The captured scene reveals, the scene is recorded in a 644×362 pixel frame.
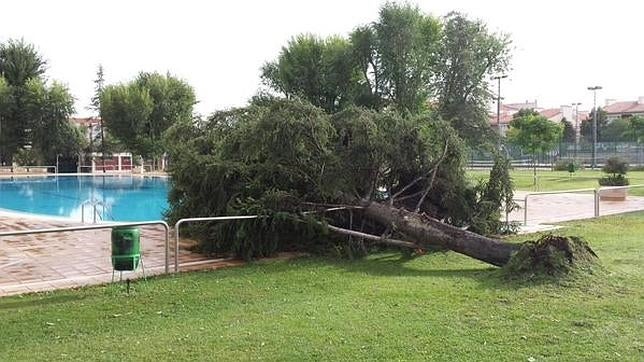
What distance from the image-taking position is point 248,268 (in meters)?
8.42

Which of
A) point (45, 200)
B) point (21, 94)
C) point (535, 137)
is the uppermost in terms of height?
point (21, 94)

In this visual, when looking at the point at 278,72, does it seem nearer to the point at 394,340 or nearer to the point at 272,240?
the point at 272,240

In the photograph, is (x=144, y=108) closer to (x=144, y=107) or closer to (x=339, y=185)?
(x=144, y=107)

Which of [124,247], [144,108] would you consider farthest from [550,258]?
[144,108]

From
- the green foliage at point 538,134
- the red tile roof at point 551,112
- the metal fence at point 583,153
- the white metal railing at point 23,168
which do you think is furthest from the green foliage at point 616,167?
the red tile roof at point 551,112

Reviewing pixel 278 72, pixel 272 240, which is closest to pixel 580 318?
pixel 272 240

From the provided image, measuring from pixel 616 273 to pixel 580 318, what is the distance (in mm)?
2135

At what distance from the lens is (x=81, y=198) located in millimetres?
26531

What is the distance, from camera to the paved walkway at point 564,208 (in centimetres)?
1466

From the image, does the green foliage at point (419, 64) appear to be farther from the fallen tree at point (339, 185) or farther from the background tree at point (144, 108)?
the fallen tree at point (339, 185)

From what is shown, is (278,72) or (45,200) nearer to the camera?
(45,200)

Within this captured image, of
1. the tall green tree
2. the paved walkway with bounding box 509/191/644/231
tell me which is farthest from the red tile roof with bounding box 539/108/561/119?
the paved walkway with bounding box 509/191/644/231

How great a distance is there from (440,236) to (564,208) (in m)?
A: 10.5

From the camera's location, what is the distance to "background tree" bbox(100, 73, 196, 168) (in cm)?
4738
